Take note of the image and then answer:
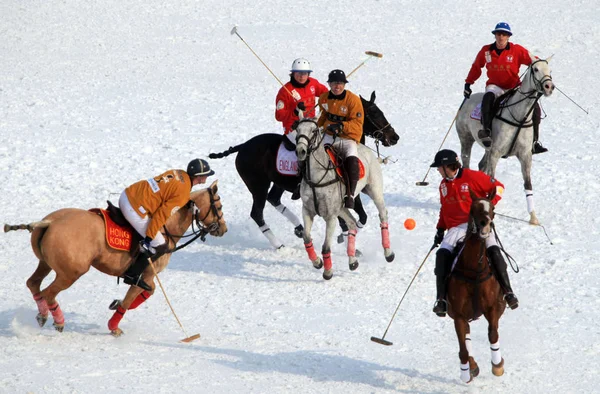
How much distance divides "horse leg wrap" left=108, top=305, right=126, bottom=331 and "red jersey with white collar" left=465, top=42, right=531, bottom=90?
8386 mm

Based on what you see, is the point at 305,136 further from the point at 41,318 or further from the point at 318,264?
the point at 41,318

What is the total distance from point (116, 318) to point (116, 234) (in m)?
1.15

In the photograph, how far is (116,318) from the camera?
1142cm

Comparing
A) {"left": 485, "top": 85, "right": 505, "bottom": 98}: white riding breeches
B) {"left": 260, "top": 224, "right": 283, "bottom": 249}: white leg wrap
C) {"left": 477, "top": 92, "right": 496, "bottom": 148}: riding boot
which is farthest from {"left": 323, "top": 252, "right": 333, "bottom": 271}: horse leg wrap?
{"left": 485, "top": 85, "right": 505, "bottom": 98}: white riding breeches

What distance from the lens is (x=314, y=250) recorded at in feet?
47.7

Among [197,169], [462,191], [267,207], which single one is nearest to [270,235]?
[267,207]

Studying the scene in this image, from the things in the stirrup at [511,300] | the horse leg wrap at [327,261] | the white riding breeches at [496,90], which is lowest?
the horse leg wrap at [327,261]

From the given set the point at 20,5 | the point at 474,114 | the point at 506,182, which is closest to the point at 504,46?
the point at 474,114

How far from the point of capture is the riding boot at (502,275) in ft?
31.9

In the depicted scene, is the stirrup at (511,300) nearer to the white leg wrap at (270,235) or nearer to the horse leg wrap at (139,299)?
the horse leg wrap at (139,299)

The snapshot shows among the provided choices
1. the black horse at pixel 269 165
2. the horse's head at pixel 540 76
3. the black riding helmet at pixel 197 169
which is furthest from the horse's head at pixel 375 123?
the black riding helmet at pixel 197 169

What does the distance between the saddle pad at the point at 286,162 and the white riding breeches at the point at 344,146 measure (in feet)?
2.01

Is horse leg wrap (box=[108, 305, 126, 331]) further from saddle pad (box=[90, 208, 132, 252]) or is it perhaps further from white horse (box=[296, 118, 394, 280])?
white horse (box=[296, 118, 394, 280])

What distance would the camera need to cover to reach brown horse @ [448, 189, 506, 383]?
31.6ft
